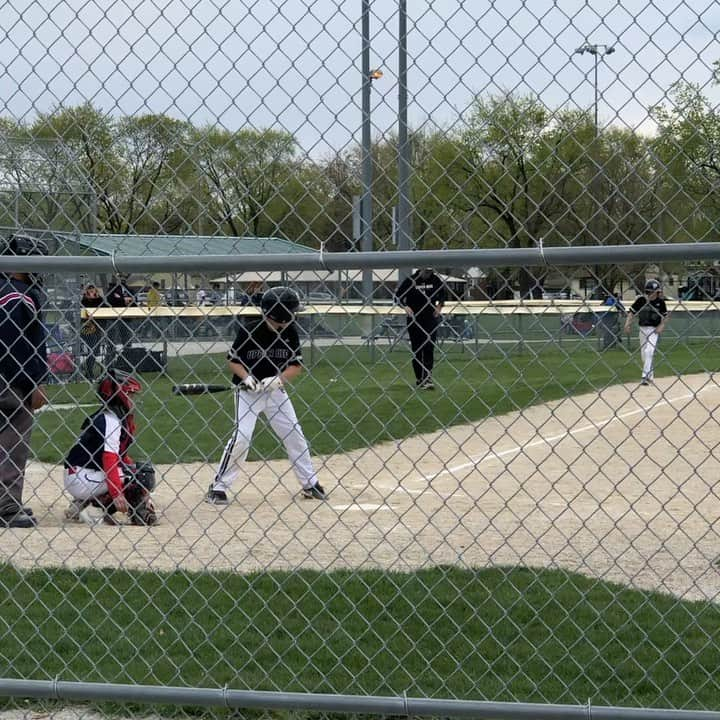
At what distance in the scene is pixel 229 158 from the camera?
4.00 metres

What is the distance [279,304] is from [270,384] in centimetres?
209

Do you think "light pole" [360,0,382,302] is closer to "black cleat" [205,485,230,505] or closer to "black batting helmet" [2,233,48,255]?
"black batting helmet" [2,233,48,255]

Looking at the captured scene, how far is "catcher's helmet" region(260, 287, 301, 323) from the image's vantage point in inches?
248

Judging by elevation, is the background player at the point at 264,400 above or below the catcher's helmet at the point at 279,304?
below

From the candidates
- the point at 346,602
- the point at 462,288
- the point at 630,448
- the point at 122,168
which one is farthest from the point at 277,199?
the point at 630,448

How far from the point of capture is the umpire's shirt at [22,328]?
23.4ft

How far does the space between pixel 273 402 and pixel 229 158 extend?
499 cm

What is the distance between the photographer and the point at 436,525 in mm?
8164

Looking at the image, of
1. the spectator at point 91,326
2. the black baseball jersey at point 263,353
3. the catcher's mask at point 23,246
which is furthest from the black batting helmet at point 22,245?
the black baseball jersey at point 263,353

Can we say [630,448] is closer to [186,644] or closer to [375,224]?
[186,644]

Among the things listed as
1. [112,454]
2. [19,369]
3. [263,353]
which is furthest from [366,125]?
[263,353]

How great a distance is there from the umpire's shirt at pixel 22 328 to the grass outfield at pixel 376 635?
4.46 ft

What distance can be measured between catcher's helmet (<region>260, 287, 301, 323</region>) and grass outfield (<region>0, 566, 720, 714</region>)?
56.4 inches

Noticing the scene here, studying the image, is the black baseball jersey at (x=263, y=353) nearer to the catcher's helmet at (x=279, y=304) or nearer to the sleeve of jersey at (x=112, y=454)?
the catcher's helmet at (x=279, y=304)
